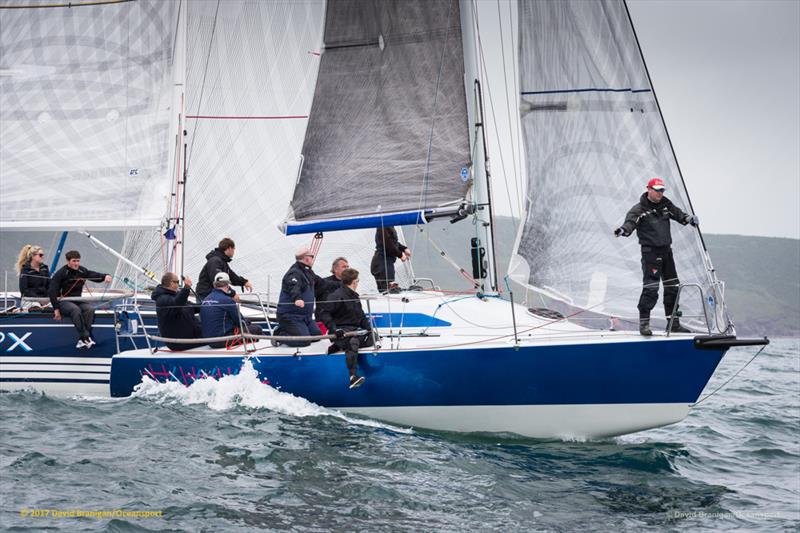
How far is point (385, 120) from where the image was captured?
1134 cm

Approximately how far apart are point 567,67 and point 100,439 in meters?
6.30

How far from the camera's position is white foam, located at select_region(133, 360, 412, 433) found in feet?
31.2

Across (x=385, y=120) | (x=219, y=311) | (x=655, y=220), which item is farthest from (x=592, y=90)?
(x=219, y=311)

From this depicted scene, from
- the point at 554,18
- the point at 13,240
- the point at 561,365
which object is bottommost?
the point at 561,365

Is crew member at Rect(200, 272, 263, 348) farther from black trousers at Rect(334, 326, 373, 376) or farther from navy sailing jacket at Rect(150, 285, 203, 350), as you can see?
black trousers at Rect(334, 326, 373, 376)

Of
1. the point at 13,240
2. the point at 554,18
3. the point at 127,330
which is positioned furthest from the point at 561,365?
the point at 13,240

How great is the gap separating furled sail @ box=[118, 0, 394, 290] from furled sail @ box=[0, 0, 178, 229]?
5.65ft

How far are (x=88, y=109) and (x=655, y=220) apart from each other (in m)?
8.80

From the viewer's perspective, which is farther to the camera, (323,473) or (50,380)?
(50,380)

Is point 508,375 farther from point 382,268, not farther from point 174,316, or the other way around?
point 174,316

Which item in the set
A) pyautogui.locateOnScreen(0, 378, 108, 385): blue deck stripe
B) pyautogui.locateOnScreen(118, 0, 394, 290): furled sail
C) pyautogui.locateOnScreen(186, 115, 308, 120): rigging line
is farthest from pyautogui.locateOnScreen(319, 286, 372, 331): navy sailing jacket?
pyautogui.locateOnScreen(186, 115, 308, 120): rigging line

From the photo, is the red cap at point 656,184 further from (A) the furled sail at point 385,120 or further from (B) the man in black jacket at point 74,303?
(B) the man in black jacket at point 74,303

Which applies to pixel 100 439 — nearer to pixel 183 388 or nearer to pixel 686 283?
pixel 183 388

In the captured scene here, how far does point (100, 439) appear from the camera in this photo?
8.27 m
